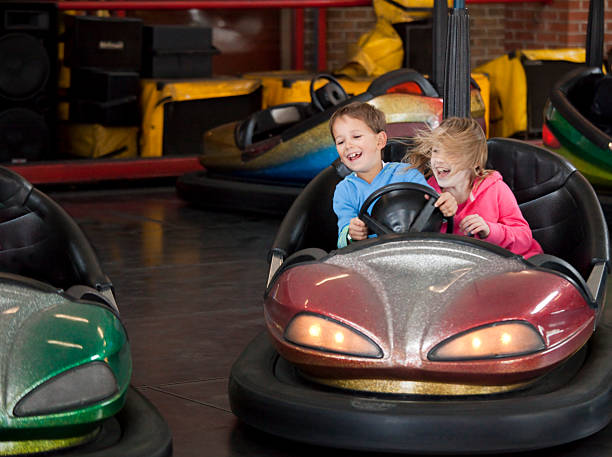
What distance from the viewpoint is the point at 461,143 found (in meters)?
2.01

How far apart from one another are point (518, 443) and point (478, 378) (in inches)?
4.1

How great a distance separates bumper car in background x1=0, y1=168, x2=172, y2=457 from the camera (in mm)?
1494

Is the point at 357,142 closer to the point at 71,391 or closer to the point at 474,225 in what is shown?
the point at 474,225

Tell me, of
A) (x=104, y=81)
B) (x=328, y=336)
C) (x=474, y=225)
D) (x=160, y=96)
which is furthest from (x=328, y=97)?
(x=328, y=336)

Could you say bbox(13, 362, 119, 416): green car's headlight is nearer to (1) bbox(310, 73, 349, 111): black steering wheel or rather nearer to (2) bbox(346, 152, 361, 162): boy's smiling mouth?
(2) bbox(346, 152, 361, 162): boy's smiling mouth

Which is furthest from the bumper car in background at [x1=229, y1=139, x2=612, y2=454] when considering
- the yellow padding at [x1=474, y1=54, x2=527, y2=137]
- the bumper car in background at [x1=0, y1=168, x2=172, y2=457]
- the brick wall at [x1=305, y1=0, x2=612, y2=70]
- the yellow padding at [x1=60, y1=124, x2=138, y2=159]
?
the brick wall at [x1=305, y1=0, x2=612, y2=70]

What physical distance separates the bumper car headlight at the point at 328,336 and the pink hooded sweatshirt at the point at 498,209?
0.43 m

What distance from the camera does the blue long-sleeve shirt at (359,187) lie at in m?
2.03

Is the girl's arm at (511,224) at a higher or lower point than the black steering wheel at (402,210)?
lower

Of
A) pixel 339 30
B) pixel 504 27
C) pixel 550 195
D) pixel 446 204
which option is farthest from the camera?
pixel 504 27

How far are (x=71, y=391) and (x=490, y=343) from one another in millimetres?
573

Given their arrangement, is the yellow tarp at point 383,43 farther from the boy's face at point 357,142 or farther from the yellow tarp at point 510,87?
the boy's face at point 357,142

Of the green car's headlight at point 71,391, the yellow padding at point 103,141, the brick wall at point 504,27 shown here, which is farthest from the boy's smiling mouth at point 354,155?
the brick wall at point 504,27

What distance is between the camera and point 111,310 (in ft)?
5.43
